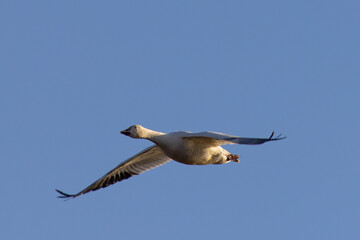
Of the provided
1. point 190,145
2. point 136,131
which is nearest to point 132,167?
point 136,131

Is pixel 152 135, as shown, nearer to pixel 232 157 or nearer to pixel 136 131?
pixel 136 131

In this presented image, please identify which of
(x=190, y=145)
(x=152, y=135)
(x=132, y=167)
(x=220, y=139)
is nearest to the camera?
(x=220, y=139)

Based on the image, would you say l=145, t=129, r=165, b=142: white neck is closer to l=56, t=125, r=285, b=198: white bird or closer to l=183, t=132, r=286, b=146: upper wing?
l=56, t=125, r=285, b=198: white bird

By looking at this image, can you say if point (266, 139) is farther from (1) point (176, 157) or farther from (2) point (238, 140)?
(1) point (176, 157)

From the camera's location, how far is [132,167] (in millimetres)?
16906

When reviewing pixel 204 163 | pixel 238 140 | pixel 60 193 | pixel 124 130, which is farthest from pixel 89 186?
pixel 238 140

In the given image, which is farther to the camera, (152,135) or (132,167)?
(132,167)

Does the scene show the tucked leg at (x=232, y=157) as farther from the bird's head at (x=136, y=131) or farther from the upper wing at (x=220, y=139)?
the bird's head at (x=136, y=131)

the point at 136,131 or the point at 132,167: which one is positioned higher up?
the point at 136,131

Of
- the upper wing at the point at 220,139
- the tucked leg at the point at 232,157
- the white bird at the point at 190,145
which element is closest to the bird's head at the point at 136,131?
the white bird at the point at 190,145

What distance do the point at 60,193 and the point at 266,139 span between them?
595 cm

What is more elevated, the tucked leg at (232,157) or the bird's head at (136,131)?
the bird's head at (136,131)

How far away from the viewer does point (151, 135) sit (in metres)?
14.8

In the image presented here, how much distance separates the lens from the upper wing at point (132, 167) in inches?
648
